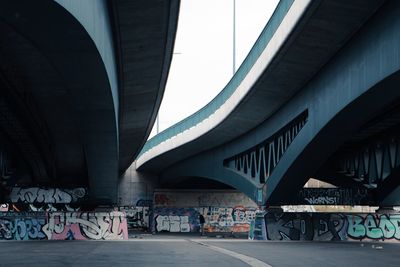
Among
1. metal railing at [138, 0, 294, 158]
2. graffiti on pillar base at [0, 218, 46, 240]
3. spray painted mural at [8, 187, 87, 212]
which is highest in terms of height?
metal railing at [138, 0, 294, 158]

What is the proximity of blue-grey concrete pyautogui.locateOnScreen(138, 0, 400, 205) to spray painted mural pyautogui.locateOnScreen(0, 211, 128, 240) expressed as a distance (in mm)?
8390

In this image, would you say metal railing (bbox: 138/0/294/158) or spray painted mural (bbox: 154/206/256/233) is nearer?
metal railing (bbox: 138/0/294/158)

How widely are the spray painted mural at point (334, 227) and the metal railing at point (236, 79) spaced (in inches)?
298

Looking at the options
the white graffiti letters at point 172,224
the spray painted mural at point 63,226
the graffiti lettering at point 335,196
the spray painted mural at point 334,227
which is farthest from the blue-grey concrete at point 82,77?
the white graffiti letters at point 172,224

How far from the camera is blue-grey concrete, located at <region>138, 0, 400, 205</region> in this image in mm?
18453

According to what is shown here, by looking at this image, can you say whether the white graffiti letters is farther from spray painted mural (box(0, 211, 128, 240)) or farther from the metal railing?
spray painted mural (box(0, 211, 128, 240))

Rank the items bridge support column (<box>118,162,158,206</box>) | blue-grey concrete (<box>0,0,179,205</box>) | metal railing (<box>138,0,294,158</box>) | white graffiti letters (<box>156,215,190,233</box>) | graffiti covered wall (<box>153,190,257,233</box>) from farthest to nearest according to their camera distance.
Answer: graffiti covered wall (<box>153,190,257,233</box>)
white graffiti letters (<box>156,215,190,233</box>)
bridge support column (<box>118,162,158,206</box>)
metal railing (<box>138,0,294,158</box>)
blue-grey concrete (<box>0,0,179,205</box>)

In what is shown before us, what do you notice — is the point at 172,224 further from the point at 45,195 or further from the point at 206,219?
the point at 45,195

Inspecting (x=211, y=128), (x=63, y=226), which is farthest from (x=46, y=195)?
(x=211, y=128)

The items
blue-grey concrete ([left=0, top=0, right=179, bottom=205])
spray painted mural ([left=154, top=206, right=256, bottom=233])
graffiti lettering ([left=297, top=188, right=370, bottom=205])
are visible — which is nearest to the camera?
blue-grey concrete ([left=0, top=0, right=179, bottom=205])

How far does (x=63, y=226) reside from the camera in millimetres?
39375

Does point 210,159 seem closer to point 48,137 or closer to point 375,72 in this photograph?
point 48,137

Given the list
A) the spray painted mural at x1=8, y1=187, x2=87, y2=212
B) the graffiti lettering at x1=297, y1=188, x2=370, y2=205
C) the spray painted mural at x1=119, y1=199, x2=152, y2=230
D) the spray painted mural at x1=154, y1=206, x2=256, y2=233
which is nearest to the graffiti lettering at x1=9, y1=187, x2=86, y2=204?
the spray painted mural at x1=8, y1=187, x2=87, y2=212

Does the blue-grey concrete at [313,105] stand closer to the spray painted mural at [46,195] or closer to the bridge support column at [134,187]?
the spray painted mural at [46,195]
